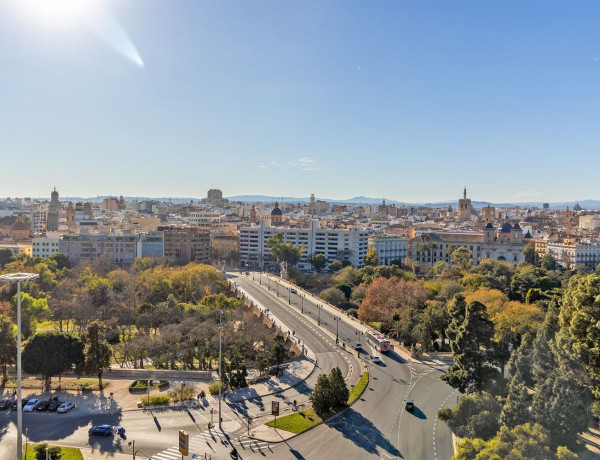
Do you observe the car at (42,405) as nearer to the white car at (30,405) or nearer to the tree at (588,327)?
the white car at (30,405)

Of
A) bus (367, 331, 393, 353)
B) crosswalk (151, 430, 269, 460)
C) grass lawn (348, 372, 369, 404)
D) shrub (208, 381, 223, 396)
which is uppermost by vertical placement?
bus (367, 331, 393, 353)

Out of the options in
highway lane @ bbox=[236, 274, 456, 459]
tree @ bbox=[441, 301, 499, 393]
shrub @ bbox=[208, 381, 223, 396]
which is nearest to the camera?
highway lane @ bbox=[236, 274, 456, 459]

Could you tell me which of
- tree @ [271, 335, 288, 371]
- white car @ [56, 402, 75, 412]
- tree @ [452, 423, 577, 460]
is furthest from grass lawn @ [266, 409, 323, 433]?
white car @ [56, 402, 75, 412]

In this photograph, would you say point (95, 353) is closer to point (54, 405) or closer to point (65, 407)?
point (54, 405)

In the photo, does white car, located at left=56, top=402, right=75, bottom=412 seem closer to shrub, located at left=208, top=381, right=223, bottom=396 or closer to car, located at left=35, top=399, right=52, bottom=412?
car, located at left=35, top=399, right=52, bottom=412

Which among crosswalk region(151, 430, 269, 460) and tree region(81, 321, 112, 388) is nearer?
crosswalk region(151, 430, 269, 460)

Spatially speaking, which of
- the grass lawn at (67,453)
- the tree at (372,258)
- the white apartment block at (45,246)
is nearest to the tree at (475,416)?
the grass lawn at (67,453)

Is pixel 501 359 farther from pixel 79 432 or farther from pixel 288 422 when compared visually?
pixel 79 432
